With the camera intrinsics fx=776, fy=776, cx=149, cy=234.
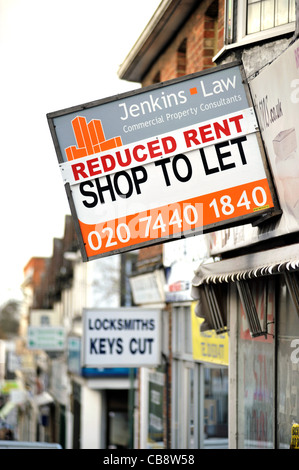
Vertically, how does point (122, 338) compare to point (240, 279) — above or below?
below

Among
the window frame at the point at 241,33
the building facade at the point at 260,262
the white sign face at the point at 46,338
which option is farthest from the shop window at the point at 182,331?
the white sign face at the point at 46,338

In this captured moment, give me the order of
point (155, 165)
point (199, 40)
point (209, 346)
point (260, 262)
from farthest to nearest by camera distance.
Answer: point (199, 40)
point (209, 346)
point (260, 262)
point (155, 165)

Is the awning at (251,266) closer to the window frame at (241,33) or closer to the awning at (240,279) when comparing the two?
the awning at (240,279)

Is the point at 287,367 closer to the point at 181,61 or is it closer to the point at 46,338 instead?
the point at 181,61

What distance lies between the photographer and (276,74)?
22.8 feet

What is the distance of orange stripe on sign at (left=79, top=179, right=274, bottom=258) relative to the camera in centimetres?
662

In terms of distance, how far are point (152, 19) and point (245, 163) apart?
6.52 m

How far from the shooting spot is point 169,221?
6.64 m

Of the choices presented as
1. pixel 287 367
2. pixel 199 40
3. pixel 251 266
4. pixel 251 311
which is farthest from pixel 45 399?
pixel 251 266

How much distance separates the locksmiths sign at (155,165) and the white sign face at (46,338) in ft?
67.3

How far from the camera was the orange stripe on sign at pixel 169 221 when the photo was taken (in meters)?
6.62

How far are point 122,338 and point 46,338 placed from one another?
48.3 ft

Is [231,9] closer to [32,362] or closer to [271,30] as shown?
[271,30]
